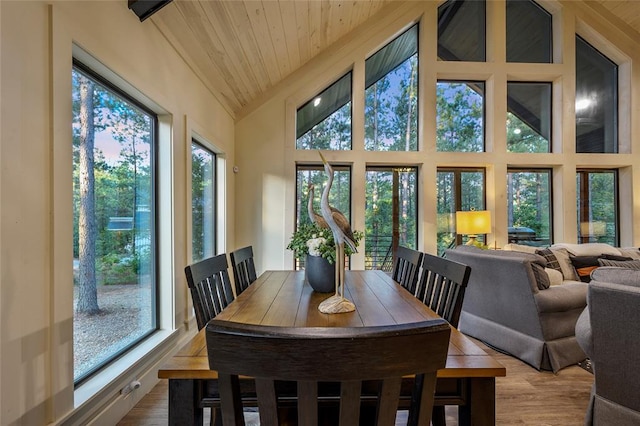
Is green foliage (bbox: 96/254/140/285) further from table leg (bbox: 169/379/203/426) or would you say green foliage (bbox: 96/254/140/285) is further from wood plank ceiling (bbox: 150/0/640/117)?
wood plank ceiling (bbox: 150/0/640/117)

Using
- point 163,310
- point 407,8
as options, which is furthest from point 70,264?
point 407,8

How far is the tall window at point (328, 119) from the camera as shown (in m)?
4.53

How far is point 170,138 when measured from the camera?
2.52 metres

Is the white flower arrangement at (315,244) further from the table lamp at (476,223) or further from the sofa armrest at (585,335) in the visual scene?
the table lamp at (476,223)

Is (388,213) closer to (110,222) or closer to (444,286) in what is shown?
(444,286)

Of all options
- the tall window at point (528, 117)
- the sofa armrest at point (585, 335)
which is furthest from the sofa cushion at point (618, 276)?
the tall window at point (528, 117)

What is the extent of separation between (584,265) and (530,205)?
1.39m

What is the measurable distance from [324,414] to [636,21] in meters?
6.70

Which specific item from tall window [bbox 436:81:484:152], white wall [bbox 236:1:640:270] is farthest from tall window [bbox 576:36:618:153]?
tall window [bbox 436:81:484:152]

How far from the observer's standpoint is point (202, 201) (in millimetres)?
3457

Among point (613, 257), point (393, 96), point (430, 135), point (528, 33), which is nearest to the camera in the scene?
Answer: point (613, 257)

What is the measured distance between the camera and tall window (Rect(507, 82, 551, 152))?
4.73 meters

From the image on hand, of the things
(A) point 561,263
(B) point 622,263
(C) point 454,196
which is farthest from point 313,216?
(B) point 622,263

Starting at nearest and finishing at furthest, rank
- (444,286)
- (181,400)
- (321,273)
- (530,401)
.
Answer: (181,400) → (444,286) → (321,273) → (530,401)
